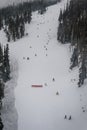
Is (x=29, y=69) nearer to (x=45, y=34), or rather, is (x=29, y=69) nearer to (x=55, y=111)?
(x=55, y=111)

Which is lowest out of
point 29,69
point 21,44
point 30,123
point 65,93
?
point 30,123

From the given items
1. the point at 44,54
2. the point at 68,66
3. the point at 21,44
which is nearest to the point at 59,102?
the point at 68,66

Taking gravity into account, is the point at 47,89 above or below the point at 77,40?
below

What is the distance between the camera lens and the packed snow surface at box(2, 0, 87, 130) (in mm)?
49466

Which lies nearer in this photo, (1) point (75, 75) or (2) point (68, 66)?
(1) point (75, 75)

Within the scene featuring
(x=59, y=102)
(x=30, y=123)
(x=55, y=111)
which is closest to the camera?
(x=30, y=123)

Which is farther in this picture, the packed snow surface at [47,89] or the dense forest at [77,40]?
the dense forest at [77,40]

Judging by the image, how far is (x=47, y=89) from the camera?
207ft

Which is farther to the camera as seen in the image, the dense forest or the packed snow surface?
the dense forest

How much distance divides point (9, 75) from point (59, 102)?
21.8 meters

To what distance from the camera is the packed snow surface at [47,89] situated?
1947 inches

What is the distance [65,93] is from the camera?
59719 millimetres

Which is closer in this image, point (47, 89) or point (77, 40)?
point (47, 89)

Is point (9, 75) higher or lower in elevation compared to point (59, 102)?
higher
